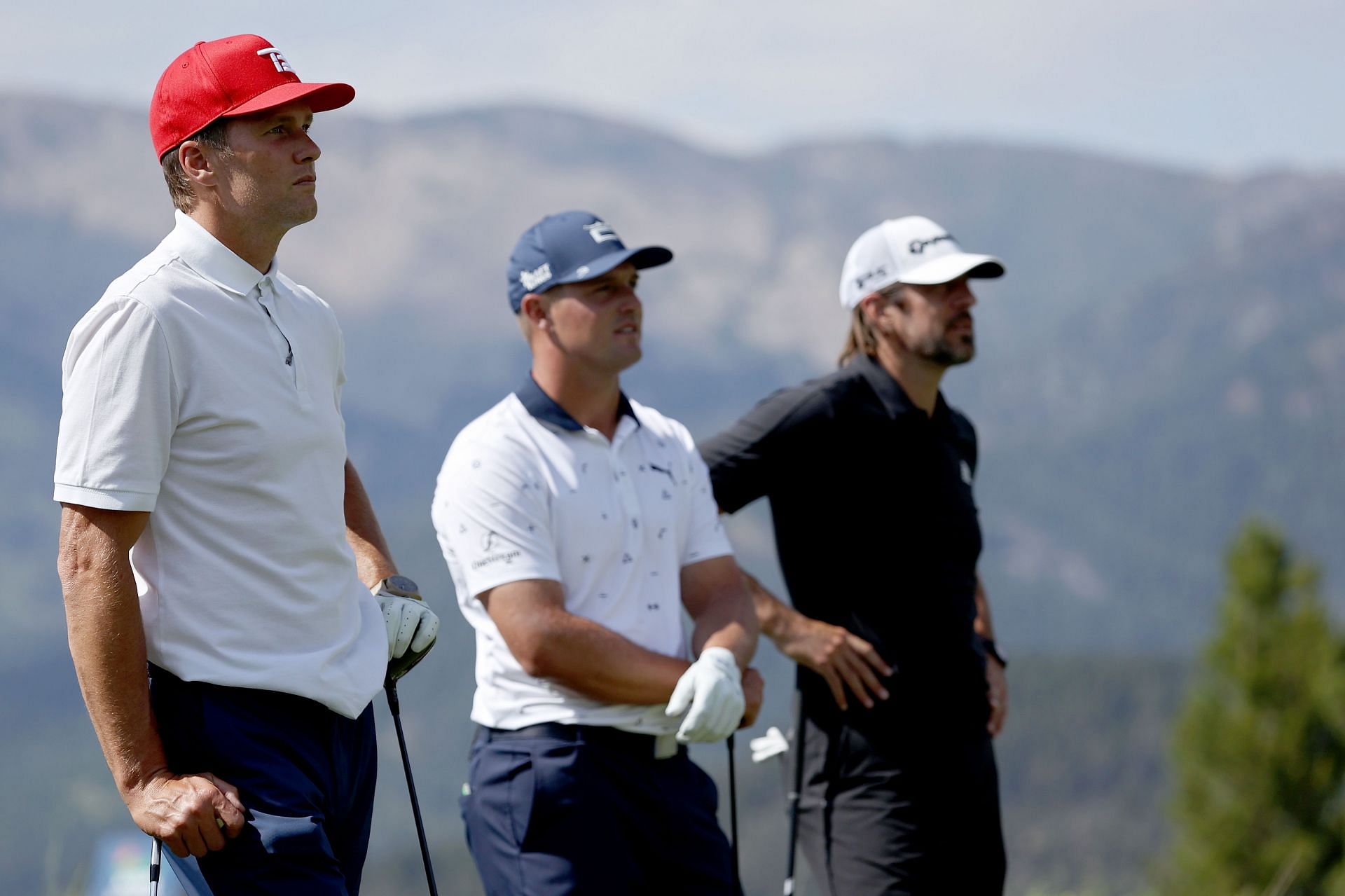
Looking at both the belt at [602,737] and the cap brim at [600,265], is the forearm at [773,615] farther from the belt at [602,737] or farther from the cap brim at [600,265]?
the cap brim at [600,265]

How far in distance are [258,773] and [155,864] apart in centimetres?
20

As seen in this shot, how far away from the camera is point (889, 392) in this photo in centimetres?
458

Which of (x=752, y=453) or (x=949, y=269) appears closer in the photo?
(x=752, y=453)

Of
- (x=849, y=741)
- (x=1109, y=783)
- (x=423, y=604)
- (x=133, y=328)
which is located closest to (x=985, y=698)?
(x=849, y=741)

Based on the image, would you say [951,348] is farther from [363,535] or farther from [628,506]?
[363,535]

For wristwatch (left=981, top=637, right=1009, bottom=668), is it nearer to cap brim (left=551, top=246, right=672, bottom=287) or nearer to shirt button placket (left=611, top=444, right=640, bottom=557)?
shirt button placket (left=611, top=444, right=640, bottom=557)

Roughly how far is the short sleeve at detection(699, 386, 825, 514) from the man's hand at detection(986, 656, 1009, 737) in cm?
88

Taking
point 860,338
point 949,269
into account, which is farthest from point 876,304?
point 949,269

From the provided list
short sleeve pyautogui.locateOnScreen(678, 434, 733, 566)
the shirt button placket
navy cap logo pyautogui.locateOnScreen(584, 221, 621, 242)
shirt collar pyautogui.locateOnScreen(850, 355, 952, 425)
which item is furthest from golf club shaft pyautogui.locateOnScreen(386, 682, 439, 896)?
shirt collar pyautogui.locateOnScreen(850, 355, 952, 425)

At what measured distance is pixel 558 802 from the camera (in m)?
3.46

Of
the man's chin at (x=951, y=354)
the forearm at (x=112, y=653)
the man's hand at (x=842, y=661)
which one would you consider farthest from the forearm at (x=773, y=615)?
the forearm at (x=112, y=653)

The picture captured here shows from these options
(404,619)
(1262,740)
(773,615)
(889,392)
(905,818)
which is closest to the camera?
(404,619)

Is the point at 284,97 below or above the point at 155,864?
above

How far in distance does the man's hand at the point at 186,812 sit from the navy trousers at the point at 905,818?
87.5 inches
